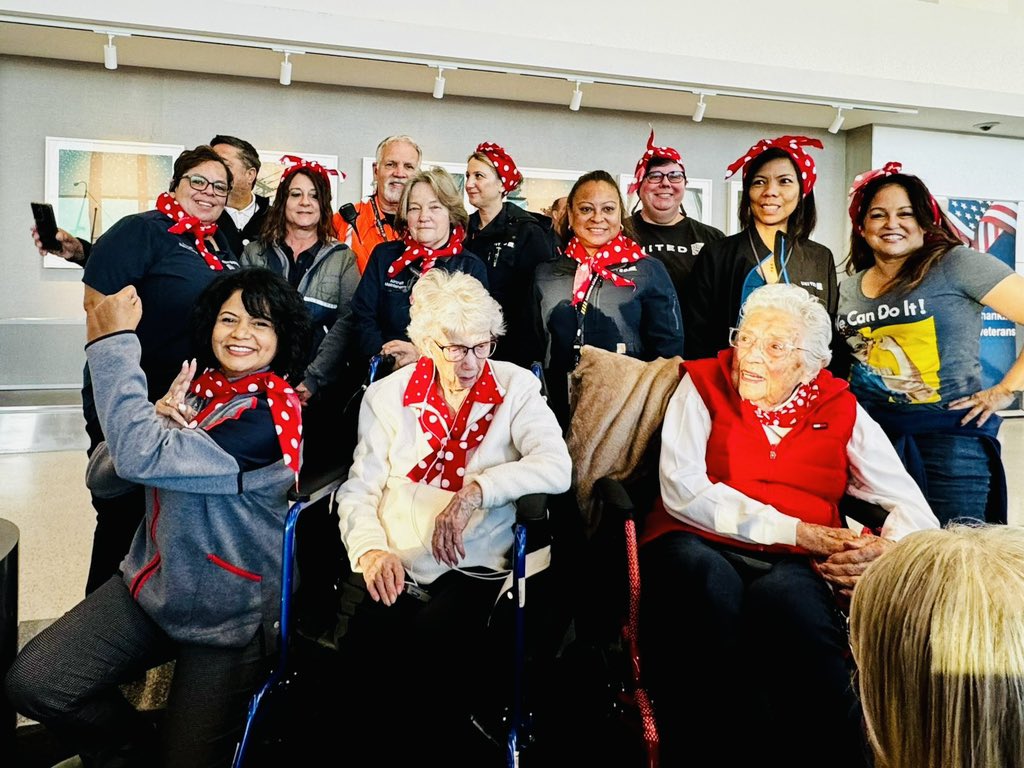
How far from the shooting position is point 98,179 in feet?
20.4

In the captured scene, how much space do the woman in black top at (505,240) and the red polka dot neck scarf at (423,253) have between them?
31cm

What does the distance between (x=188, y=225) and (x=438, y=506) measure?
4.46ft

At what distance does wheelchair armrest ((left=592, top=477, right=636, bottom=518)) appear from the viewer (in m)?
1.80

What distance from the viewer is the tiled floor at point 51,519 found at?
278 centimetres

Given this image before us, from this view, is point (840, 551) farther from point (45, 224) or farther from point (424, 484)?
point (45, 224)

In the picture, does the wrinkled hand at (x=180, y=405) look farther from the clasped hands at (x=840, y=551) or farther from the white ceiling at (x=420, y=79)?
the white ceiling at (x=420, y=79)

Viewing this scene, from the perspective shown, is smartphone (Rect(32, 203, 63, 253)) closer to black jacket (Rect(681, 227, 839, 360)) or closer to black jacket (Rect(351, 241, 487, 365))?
black jacket (Rect(351, 241, 487, 365))

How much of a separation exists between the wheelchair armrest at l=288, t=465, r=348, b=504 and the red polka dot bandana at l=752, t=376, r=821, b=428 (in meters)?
1.14

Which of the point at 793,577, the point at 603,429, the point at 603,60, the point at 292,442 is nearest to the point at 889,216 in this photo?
the point at 603,429

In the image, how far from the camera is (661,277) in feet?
8.86

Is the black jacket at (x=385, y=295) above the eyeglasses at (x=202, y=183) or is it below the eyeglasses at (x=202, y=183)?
below

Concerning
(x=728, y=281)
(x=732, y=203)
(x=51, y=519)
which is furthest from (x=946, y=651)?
→ (x=732, y=203)

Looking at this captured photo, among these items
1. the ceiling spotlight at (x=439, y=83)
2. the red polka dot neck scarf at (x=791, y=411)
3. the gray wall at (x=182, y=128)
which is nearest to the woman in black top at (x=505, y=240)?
the red polka dot neck scarf at (x=791, y=411)

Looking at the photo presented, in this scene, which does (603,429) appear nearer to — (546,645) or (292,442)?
(546,645)
